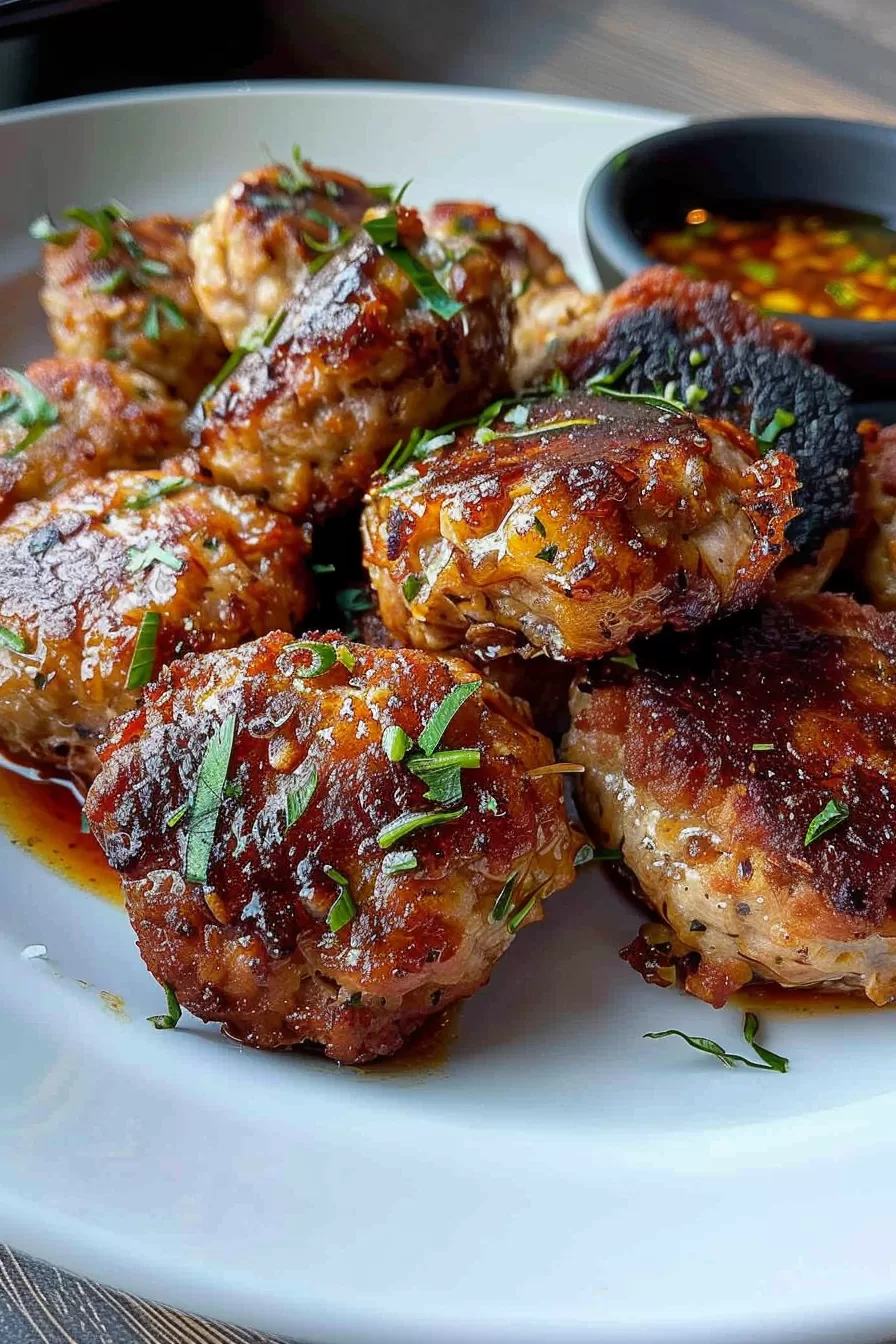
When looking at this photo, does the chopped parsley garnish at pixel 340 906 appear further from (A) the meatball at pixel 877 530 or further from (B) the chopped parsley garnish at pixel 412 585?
(A) the meatball at pixel 877 530

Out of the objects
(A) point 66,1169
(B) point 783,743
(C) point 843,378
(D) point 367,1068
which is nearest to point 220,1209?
(A) point 66,1169

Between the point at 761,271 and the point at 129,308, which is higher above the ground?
the point at 129,308

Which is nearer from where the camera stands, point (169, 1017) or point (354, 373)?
point (169, 1017)

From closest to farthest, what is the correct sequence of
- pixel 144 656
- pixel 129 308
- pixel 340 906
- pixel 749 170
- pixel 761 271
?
pixel 340 906, pixel 144 656, pixel 129 308, pixel 761 271, pixel 749 170

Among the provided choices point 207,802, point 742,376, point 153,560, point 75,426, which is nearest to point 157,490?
point 153,560

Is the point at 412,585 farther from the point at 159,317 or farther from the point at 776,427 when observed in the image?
the point at 159,317

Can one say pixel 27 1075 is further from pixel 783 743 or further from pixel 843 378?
pixel 843 378

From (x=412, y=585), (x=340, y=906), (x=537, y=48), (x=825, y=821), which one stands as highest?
(x=537, y=48)
